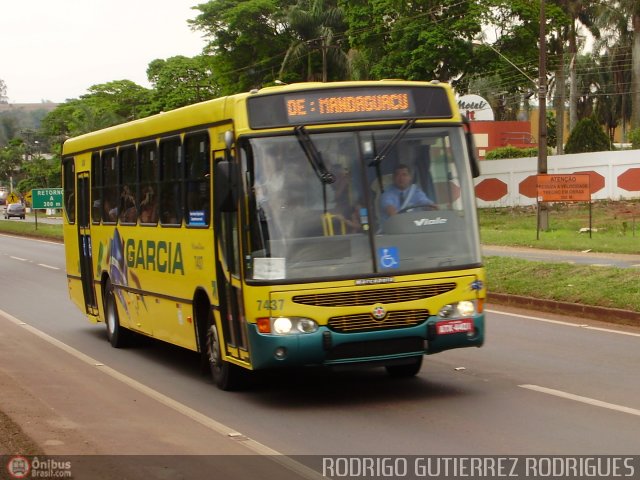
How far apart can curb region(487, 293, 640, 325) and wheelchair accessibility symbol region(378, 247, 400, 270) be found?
23.2 feet

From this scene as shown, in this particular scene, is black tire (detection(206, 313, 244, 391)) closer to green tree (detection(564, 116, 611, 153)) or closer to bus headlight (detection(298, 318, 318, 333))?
bus headlight (detection(298, 318, 318, 333))

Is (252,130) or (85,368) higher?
(252,130)

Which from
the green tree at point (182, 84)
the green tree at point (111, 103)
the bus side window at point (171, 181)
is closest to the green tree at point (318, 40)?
the green tree at point (182, 84)

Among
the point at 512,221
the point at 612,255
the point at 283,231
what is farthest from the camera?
the point at 512,221

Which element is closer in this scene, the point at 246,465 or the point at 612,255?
the point at 246,465

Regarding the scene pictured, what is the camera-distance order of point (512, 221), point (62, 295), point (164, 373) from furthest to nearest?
point (512, 221), point (62, 295), point (164, 373)

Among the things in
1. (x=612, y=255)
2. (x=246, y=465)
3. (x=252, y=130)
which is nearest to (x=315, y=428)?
(x=246, y=465)

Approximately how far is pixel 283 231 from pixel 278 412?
1.56m

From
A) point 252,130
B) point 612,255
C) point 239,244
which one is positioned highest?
point 252,130

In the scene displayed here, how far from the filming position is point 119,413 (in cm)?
1002

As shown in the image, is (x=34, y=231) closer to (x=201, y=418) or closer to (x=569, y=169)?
(x=569, y=169)

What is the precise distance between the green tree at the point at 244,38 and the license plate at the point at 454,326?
208 feet

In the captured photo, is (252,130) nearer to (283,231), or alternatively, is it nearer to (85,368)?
(283,231)

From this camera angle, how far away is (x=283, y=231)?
9.88m
